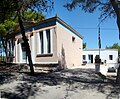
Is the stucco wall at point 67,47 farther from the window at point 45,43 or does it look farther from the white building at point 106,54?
the white building at point 106,54

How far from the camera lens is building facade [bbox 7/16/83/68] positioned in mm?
19250

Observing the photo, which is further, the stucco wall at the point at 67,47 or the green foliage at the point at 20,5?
the stucco wall at the point at 67,47

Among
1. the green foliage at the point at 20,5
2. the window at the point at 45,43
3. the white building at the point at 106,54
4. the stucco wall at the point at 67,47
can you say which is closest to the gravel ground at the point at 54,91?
the green foliage at the point at 20,5

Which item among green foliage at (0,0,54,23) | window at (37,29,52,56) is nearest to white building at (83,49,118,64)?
window at (37,29,52,56)

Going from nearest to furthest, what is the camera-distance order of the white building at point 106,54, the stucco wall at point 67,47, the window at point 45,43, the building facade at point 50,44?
the building facade at point 50,44 → the stucco wall at point 67,47 → the window at point 45,43 → the white building at point 106,54

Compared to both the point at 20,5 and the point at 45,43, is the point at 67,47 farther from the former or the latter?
the point at 20,5

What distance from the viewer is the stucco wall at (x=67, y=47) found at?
19.6 meters

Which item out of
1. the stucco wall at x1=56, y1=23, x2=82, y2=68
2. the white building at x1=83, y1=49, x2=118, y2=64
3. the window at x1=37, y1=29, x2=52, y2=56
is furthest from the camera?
the white building at x1=83, y1=49, x2=118, y2=64

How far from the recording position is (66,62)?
68.9 feet

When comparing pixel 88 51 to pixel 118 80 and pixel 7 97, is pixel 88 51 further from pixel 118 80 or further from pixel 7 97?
pixel 7 97

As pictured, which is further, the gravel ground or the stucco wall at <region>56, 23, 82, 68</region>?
the stucco wall at <region>56, 23, 82, 68</region>

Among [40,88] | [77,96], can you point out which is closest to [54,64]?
[40,88]

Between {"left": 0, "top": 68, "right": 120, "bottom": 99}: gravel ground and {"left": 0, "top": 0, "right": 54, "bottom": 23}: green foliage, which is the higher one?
{"left": 0, "top": 0, "right": 54, "bottom": 23}: green foliage

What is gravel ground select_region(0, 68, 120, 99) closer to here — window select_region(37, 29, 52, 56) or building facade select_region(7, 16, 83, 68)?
building facade select_region(7, 16, 83, 68)
